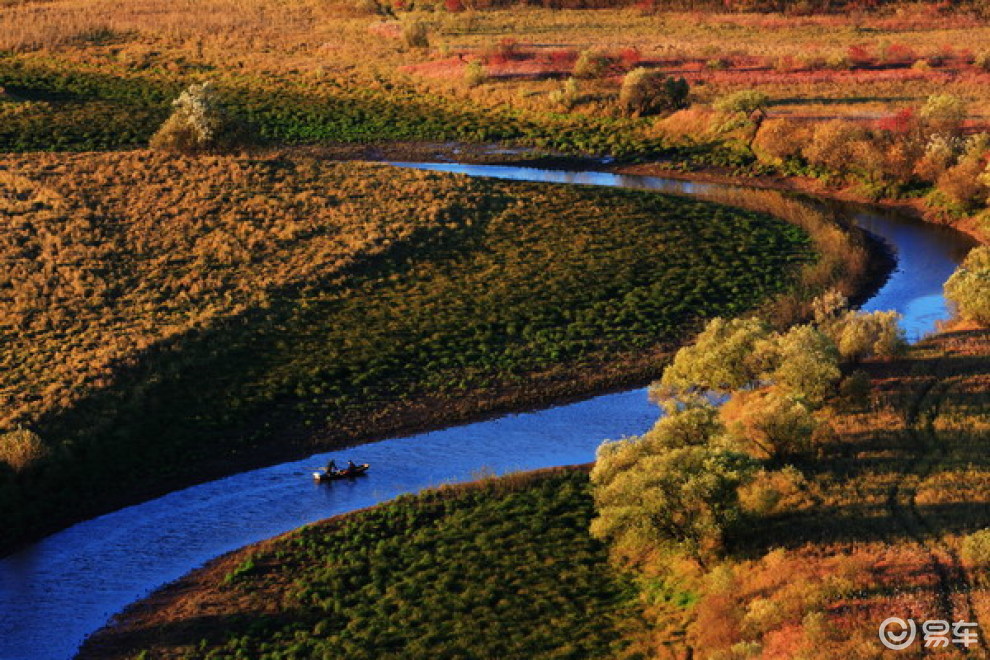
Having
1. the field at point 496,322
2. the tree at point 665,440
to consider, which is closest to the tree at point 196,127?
the field at point 496,322

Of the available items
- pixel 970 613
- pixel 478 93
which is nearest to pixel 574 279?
pixel 970 613

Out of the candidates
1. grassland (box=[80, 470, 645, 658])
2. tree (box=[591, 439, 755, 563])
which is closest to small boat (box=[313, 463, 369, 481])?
grassland (box=[80, 470, 645, 658])

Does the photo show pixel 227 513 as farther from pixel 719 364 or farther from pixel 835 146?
pixel 835 146

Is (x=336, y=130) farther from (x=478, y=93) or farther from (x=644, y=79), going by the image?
(x=644, y=79)

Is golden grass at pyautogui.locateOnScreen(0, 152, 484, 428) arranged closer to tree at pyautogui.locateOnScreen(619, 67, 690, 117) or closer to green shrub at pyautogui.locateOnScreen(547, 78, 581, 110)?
green shrub at pyautogui.locateOnScreen(547, 78, 581, 110)

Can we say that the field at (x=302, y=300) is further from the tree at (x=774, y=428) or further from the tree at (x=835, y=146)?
the tree at (x=774, y=428)
